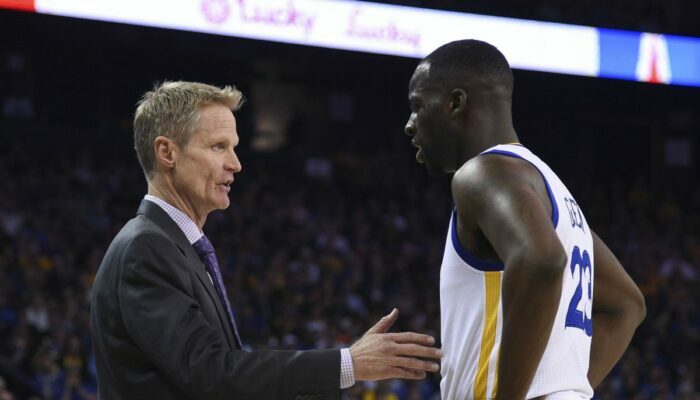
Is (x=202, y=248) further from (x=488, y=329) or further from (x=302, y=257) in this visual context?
(x=302, y=257)

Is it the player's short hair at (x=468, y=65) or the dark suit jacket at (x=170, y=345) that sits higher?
the player's short hair at (x=468, y=65)

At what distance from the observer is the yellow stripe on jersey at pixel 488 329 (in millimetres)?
2391

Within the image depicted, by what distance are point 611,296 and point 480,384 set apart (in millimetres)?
588

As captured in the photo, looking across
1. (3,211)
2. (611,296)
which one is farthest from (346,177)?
(611,296)

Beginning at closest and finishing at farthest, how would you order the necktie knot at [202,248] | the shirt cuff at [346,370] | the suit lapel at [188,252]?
the shirt cuff at [346,370], the suit lapel at [188,252], the necktie knot at [202,248]

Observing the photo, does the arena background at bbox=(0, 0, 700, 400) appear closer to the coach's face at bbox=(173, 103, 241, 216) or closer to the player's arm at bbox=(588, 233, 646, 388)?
the coach's face at bbox=(173, 103, 241, 216)

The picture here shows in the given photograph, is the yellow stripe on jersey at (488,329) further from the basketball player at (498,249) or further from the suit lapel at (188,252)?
the suit lapel at (188,252)

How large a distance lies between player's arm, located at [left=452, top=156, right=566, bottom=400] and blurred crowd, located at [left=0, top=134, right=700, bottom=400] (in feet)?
20.9

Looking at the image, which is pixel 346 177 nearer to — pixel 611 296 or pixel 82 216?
pixel 82 216

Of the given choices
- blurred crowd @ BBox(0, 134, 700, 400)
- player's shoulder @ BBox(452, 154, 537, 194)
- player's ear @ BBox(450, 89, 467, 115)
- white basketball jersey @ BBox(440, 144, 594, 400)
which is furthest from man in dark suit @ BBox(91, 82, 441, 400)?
blurred crowd @ BBox(0, 134, 700, 400)

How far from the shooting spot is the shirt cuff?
2457 mm

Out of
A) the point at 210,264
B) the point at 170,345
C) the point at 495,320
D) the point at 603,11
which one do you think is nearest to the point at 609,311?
the point at 495,320

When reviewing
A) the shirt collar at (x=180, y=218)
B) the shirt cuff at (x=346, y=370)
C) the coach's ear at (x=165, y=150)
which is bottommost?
the shirt cuff at (x=346, y=370)

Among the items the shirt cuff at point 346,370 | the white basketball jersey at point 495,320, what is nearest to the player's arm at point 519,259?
the white basketball jersey at point 495,320
